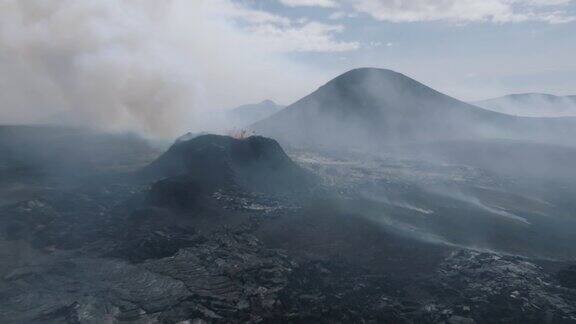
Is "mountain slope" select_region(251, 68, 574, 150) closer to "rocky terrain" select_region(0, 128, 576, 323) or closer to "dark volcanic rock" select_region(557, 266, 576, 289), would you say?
"rocky terrain" select_region(0, 128, 576, 323)

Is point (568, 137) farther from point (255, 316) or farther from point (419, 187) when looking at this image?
point (255, 316)

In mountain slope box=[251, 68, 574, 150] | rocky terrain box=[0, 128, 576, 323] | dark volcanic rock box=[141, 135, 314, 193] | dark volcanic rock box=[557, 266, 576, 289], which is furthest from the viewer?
mountain slope box=[251, 68, 574, 150]

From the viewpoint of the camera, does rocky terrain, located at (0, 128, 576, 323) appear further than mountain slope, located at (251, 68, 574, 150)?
No

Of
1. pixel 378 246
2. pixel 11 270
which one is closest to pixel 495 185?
pixel 378 246

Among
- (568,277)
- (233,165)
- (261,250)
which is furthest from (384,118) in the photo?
(261,250)

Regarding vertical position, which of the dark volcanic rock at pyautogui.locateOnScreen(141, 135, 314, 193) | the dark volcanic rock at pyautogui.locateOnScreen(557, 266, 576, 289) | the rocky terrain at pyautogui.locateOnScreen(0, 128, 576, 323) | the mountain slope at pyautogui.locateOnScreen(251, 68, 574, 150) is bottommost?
the dark volcanic rock at pyautogui.locateOnScreen(557, 266, 576, 289)

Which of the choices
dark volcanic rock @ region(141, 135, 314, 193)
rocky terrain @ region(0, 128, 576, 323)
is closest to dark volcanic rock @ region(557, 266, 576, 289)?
rocky terrain @ region(0, 128, 576, 323)

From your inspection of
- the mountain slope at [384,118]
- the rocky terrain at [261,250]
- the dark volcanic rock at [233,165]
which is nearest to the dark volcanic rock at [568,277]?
the rocky terrain at [261,250]

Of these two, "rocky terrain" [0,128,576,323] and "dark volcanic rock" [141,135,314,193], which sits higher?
"dark volcanic rock" [141,135,314,193]
